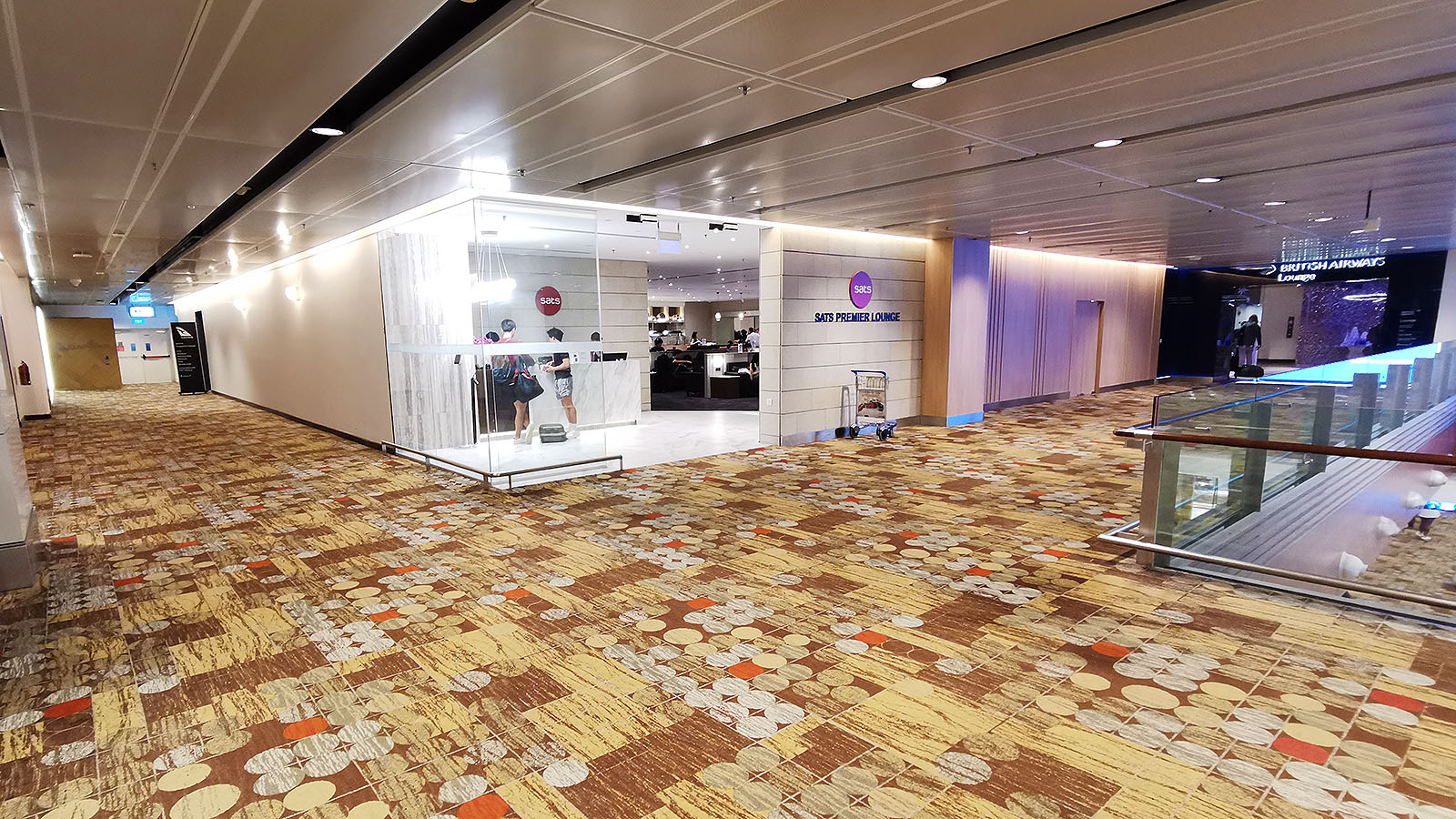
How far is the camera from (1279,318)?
20.2 meters

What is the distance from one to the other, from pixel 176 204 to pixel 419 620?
6.25 metres

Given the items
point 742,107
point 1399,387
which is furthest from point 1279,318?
point 742,107

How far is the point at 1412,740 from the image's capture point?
258 cm

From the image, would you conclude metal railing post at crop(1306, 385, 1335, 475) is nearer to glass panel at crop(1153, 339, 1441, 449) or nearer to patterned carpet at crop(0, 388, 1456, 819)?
glass panel at crop(1153, 339, 1441, 449)

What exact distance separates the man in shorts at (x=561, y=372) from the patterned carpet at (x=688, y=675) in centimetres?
167

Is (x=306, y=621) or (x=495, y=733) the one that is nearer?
(x=495, y=733)

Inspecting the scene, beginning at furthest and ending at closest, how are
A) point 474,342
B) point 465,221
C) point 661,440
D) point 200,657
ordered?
point 661,440
point 474,342
point 465,221
point 200,657

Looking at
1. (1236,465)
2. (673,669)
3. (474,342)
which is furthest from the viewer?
(474,342)

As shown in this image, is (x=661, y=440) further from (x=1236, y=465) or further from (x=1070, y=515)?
(x=1236, y=465)

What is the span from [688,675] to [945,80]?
140 inches

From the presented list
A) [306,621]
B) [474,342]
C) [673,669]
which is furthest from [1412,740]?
[474,342]

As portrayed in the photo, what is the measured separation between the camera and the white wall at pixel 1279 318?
1961 centimetres

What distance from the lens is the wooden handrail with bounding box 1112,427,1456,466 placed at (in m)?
3.63

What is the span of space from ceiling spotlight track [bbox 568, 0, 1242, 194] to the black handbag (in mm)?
2335
